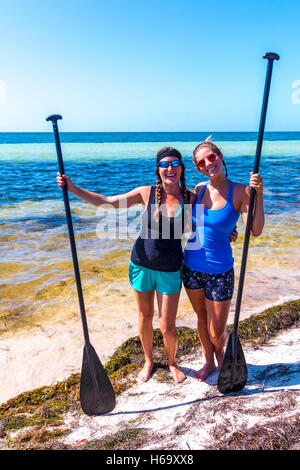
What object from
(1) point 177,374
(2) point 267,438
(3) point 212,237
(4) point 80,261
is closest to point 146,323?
(1) point 177,374

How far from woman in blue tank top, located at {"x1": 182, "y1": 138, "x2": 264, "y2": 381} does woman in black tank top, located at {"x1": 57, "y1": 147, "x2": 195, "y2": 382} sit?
0.45ft

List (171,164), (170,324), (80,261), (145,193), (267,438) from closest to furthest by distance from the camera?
(267,438), (171,164), (145,193), (170,324), (80,261)

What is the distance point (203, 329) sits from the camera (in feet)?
11.6

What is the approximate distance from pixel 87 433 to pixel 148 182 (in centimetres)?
1775

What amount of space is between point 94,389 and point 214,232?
1897 millimetres

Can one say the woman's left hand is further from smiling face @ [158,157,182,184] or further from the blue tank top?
smiling face @ [158,157,182,184]

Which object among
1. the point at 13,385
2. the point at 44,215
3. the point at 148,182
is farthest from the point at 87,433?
the point at 148,182

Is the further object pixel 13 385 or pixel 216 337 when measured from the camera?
pixel 13 385

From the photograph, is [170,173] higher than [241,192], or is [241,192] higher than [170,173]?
[170,173]

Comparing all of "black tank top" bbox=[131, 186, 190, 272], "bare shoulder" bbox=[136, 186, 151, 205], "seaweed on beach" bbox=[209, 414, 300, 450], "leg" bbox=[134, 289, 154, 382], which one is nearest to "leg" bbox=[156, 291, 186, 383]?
"leg" bbox=[134, 289, 154, 382]

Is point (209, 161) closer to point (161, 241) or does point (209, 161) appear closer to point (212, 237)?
point (212, 237)

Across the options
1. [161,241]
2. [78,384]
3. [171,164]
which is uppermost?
[171,164]
